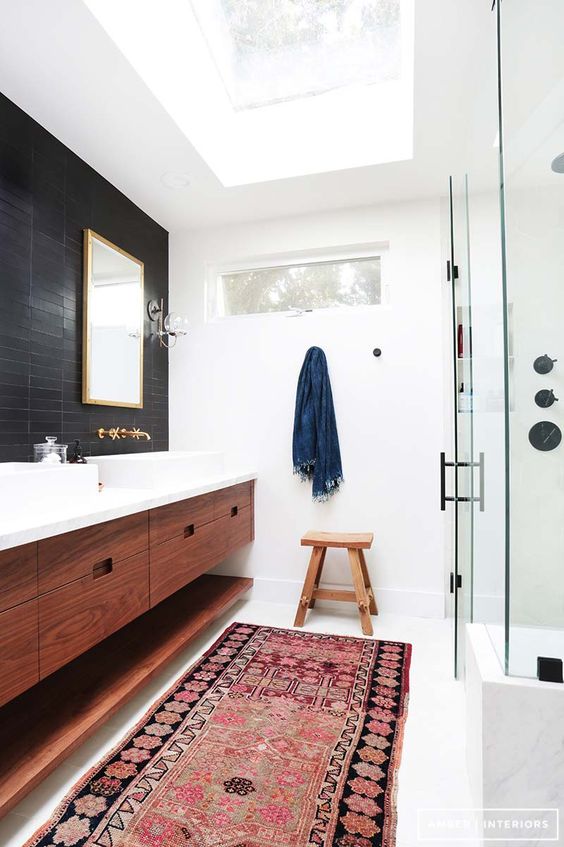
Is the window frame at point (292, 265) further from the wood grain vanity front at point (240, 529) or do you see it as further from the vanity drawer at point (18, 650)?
the vanity drawer at point (18, 650)

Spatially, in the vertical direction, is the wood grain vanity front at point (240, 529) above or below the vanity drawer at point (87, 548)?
below

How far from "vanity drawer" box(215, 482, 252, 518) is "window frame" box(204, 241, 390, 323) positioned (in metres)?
1.12

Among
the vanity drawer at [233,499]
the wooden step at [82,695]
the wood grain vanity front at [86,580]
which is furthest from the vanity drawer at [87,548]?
the vanity drawer at [233,499]

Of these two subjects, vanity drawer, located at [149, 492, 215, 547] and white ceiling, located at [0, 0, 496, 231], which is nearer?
white ceiling, located at [0, 0, 496, 231]

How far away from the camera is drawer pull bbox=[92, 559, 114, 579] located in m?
1.67

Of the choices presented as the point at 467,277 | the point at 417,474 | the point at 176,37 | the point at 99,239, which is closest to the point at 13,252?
the point at 99,239

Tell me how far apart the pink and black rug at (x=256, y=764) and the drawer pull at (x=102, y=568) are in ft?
1.89

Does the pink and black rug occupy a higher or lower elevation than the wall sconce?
lower

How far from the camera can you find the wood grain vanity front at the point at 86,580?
1307 mm

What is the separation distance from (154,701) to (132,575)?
21.4 inches

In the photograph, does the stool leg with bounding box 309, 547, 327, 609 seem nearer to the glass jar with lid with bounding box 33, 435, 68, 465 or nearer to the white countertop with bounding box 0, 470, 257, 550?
the white countertop with bounding box 0, 470, 257, 550

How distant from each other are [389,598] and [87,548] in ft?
6.51

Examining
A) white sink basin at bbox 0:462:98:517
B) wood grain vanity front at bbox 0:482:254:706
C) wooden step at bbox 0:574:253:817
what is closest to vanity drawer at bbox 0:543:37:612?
wood grain vanity front at bbox 0:482:254:706

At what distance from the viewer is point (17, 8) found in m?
1.64
